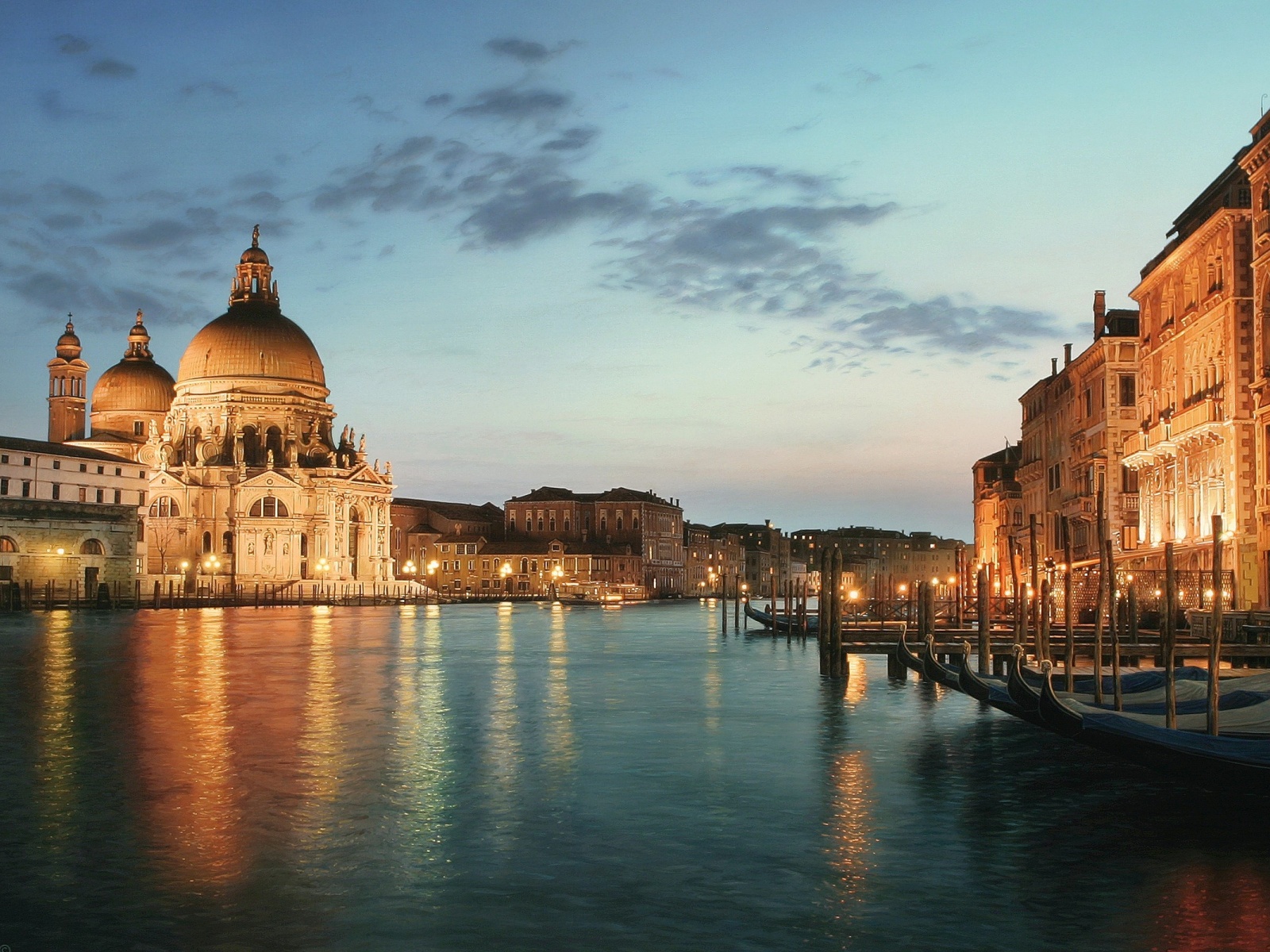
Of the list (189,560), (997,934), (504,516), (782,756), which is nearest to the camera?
(997,934)

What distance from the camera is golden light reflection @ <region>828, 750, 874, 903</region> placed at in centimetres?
1127

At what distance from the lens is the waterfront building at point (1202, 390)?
2942 cm

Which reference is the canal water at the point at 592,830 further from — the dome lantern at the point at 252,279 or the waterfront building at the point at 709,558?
the waterfront building at the point at 709,558

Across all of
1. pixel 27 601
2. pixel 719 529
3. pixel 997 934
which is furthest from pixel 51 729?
pixel 719 529

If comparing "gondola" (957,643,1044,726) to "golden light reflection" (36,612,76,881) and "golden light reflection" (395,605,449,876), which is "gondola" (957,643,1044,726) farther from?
"golden light reflection" (36,612,76,881)

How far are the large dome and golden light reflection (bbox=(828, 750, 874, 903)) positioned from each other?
89.9 metres

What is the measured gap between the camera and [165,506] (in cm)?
9912

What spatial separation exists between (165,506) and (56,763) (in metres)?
86.0

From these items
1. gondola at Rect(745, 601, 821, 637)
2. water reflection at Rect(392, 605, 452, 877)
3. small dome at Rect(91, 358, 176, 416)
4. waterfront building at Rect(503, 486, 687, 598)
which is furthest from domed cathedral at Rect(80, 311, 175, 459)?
water reflection at Rect(392, 605, 452, 877)

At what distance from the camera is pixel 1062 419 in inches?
1897

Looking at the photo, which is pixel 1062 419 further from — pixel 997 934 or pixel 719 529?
pixel 719 529

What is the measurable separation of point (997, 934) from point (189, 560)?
93740 millimetres

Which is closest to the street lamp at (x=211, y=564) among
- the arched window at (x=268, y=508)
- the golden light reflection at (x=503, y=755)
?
the arched window at (x=268, y=508)

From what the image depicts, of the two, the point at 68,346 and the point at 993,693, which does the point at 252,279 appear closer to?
the point at 68,346
